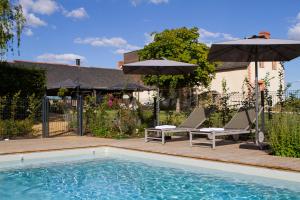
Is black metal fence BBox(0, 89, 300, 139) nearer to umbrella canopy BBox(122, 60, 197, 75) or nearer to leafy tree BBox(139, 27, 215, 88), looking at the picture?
umbrella canopy BBox(122, 60, 197, 75)

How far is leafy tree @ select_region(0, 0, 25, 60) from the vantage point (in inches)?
707

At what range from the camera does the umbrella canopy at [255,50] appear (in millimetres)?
8915

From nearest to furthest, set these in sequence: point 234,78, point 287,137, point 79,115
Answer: point 287,137 < point 79,115 < point 234,78

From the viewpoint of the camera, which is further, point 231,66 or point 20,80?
point 231,66

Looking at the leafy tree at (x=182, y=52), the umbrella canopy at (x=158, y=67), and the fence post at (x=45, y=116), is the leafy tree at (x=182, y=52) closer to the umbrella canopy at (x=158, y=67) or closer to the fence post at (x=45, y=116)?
the umbrella canopy at (x=158, y=67)

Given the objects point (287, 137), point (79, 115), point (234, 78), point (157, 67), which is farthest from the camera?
point (234, 78)

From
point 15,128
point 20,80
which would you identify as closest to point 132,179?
point 15,128

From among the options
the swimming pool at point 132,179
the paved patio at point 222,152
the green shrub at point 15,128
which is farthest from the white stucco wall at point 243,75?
the swimming pool at point 132,179

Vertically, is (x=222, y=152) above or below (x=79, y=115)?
below

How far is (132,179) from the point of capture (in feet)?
25.6

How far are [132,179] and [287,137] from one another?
3498 millimetres

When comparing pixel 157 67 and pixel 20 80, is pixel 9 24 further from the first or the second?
pixel 157 67

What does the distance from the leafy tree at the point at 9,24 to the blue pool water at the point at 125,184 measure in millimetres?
10608

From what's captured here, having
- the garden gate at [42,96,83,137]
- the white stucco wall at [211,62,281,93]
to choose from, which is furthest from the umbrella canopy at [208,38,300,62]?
the white stucco wall at [211,62,281,93]
